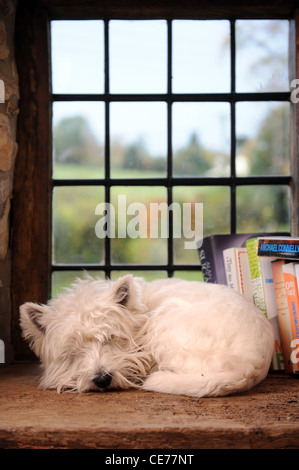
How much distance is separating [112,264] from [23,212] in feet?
1.51

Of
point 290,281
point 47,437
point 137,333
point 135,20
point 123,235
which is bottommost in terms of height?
point 47,437

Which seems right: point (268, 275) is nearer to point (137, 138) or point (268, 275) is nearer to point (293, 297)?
A: point (293, 297)

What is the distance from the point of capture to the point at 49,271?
7.25 ft

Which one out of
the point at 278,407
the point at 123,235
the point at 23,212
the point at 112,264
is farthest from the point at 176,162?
the point at 278,407

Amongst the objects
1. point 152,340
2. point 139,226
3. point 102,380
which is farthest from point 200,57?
point 102,380

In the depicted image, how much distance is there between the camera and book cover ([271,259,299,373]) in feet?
5.96

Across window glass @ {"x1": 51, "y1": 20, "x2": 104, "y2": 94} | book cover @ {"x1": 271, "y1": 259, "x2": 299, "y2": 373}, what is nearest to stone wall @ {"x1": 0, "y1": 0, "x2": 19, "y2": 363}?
window glass @ {"x1": 51, "y1": 20, "x2": 104, "y2": 94}

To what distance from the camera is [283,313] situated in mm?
1832

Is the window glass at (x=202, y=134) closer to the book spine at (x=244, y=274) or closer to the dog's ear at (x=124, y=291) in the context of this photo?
the book spine at (x=244, y=274)

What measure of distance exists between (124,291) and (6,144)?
80 cm

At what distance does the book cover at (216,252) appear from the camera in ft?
6.61

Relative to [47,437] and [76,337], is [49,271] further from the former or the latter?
[47,437]

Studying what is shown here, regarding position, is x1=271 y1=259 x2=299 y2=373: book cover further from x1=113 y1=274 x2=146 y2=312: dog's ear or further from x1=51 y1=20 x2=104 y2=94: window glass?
x1=51 y1=20 x2=104 y2=94: window glass

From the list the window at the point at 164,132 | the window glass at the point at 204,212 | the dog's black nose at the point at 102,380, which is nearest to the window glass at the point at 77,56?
the window at the point at 164,132
